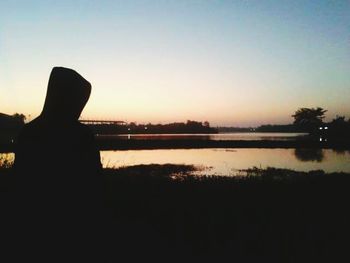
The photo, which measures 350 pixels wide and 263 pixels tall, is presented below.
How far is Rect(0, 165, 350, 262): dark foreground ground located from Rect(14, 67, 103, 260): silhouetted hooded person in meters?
1.56

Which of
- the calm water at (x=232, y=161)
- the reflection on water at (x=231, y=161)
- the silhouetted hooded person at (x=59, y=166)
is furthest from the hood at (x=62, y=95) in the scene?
the reflection on water at (x=231, y=161)

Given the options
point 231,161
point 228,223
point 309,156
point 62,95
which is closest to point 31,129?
point 62,95

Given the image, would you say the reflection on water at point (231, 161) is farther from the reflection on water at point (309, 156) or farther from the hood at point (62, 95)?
the hood at point (62, 95)

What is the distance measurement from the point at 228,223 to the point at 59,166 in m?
6.21

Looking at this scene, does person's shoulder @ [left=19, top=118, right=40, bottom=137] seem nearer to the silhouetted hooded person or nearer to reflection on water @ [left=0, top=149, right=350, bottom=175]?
the silhouetted hooded person

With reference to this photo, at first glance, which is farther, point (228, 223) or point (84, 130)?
point (228, 223)

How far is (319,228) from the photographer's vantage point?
782 centimetres

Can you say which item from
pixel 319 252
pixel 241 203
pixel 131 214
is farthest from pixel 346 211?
pixel 131 214

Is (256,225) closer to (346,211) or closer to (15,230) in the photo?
(346,211)

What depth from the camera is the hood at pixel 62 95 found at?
8.62 ft

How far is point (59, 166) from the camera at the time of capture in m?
2.55

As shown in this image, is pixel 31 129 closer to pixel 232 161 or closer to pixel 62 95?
pixel 62 95

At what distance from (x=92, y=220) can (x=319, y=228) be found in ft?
22.0

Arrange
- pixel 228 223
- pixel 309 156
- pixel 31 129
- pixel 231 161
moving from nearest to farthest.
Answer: pixel 31 129 → pixel 228 223 → pixel 231 161 → pixel 309 156
